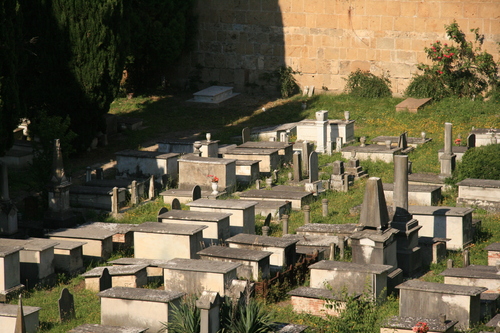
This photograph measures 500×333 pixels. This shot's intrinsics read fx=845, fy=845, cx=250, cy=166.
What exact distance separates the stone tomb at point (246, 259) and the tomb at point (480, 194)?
6109mm

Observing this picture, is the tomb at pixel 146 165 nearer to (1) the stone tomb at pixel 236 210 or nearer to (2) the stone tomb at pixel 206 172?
(2) the stone tomb at pixel 206 172

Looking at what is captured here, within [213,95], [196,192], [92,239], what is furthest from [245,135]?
Answer: [92,239]

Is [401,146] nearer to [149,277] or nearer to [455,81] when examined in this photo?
[455,81]

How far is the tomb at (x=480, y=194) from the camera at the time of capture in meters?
18.1

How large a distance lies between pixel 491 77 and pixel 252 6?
9.27 m

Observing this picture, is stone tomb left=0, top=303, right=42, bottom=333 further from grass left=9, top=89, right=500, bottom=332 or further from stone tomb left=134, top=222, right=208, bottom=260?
stone tomb left=134, top=222, right=208, bottom=260

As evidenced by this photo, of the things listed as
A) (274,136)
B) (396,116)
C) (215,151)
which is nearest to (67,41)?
(215,151)

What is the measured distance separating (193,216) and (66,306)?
3.91 meters

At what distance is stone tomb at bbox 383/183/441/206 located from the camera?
18484 mm

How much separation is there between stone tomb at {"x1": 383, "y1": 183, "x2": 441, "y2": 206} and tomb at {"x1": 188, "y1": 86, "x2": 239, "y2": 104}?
1289 centimetres

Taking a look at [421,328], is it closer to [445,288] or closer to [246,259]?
[445,288]

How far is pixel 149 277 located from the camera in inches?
572

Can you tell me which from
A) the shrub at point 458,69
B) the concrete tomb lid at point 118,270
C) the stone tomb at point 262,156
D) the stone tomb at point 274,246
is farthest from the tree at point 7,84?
the shrub at point 458,69

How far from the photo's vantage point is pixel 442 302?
12.0 metres
